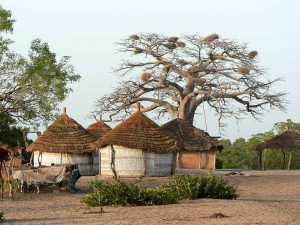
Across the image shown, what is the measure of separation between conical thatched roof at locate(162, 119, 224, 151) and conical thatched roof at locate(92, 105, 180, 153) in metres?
7.49

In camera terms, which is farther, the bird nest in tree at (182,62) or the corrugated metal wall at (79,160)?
the bird nest in tree at (182,62)

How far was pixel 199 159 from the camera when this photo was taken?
1478 inches

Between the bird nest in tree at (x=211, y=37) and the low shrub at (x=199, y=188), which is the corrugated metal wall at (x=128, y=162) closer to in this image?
the low shrub at (x=199, y=188)

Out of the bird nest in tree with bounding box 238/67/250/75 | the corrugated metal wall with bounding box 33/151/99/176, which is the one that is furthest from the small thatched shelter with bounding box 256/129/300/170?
the corrugated metal wall with bounding box 33/151/99/176

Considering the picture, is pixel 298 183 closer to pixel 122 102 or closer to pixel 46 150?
pixel 46 150

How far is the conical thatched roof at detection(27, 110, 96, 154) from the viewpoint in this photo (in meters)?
29.6

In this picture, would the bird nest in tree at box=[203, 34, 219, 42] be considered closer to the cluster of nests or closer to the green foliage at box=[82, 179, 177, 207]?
the cluster of nests

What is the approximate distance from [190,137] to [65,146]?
29.1 feet

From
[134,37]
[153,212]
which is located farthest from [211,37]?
[153,212]

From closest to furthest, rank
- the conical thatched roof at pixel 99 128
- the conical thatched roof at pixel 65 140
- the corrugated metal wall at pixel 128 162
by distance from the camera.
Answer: the corrugated metal wall at pixel 128 162 → the conical thatched roof at pixel 65 140 → the conical thatched roof at pixel 99 128

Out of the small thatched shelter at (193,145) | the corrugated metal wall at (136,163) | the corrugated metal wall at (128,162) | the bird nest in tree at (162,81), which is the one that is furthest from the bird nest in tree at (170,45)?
the corrugated metal wall at (128,162)

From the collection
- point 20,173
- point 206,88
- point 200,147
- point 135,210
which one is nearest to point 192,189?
point 135,210

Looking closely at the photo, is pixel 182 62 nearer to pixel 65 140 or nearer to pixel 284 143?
pixel 284 143

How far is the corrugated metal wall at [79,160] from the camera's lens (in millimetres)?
30062
